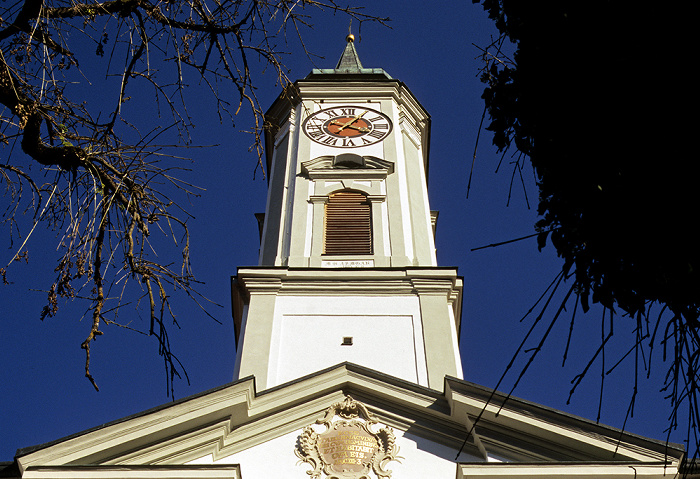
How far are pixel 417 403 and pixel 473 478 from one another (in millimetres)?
1440

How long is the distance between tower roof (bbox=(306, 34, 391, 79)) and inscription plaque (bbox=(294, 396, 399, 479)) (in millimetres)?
10332

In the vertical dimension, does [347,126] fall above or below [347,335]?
above

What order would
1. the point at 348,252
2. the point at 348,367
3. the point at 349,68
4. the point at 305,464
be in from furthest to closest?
the point at 349,68 → the point at 348,252 → the point at 348,367 → the point at 305,464

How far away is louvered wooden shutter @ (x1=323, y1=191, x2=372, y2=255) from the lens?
1612 centimetres

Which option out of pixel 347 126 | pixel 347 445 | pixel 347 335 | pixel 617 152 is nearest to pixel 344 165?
pixel 347 126

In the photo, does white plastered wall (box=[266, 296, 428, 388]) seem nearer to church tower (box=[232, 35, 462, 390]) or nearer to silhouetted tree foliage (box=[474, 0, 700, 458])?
church tower (box=[232, 35, 462, 390])

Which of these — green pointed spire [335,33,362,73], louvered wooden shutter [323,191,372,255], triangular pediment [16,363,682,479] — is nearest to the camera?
triangular pediment [16,363,682,479]

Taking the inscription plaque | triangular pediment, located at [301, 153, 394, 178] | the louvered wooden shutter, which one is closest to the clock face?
triangular pediment, located at [301, 153, 394, 178]

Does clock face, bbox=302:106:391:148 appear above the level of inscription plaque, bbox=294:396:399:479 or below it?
above

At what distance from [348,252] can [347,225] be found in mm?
711

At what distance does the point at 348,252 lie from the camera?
16031mm

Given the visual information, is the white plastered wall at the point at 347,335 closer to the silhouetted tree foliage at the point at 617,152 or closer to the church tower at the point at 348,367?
the church tower at the point at 348,367

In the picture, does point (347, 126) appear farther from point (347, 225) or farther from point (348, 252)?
point (348, 252)

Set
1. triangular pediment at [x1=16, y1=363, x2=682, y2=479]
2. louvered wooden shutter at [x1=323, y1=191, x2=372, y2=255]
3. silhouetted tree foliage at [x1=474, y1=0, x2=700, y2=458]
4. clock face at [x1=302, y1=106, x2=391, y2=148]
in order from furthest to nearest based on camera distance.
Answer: clock face at [x1=302, y1=106, x2=391, y2=148], louvered wooden shutter at [x1=323, y1=191, x2=372, y2=255], triangular pediment at [x1=16, y1=363, x2=682, y2=479], silhouetted tree foliage at [x1=474, y1=0, x2=700, y2=458]
